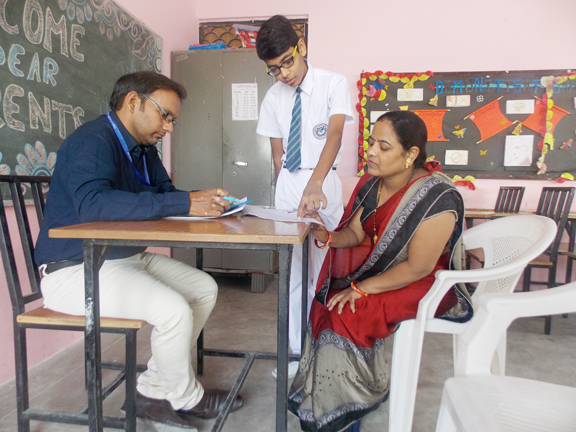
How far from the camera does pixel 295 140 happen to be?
1831 mm

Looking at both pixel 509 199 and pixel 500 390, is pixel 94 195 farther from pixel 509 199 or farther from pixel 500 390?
pixel 509 199

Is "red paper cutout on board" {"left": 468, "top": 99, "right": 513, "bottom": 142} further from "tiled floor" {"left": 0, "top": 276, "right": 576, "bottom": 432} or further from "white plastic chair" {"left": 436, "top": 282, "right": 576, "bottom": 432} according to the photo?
"white plastic chair" {"left": 436, "top": 282, "right": 576, "bottom": 432}

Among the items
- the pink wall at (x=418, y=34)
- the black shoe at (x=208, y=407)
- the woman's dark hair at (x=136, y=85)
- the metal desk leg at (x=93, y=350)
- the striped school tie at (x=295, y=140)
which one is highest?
the pink wall at (x=418, y=34)

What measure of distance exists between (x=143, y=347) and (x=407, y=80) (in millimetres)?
3215

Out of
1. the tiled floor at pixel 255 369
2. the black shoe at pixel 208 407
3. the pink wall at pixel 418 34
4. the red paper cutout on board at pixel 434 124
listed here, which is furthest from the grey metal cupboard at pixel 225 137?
the black shoe at pixel 208 407

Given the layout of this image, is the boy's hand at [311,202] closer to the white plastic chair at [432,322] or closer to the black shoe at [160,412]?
the white plastic chair at [432,322]

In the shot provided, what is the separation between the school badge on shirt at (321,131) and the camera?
185 cm

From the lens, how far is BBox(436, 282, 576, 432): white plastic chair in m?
0.66

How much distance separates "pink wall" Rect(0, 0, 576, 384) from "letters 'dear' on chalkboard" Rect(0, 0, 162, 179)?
1010 millimetres

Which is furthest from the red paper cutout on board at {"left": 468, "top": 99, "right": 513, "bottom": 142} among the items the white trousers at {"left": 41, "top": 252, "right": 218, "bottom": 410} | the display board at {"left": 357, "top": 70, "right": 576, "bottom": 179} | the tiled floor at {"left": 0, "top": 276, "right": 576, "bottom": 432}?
the white trousers at {"left": 41, "top": 252, "right": 218, "bottom": 410}

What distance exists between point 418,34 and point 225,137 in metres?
2.09

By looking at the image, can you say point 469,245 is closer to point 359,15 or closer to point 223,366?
point 223,366

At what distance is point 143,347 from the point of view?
2076 millimetres

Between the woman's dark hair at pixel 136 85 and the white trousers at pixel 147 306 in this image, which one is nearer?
the white trousers at pixel 147 306
